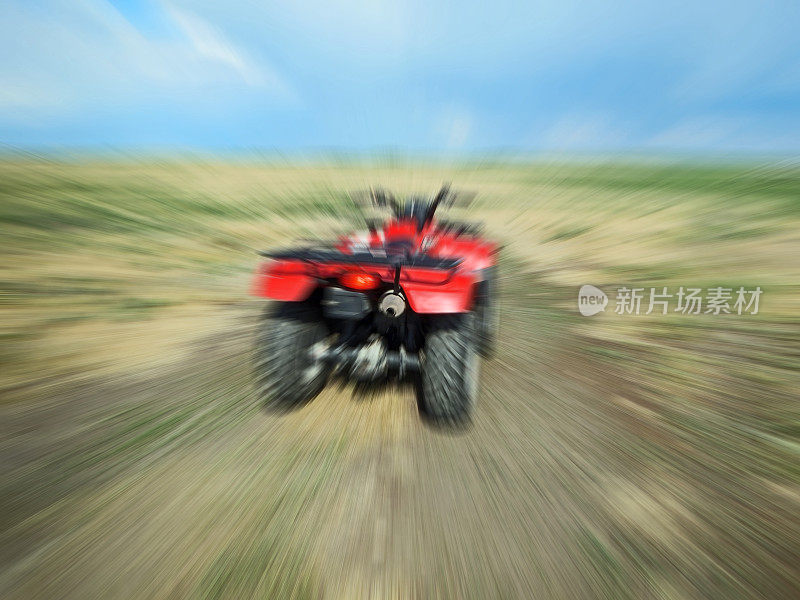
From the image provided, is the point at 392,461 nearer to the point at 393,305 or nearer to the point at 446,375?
the point at 446,375

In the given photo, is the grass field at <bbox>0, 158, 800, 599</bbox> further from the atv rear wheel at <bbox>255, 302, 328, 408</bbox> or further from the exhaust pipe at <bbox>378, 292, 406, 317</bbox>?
the exhaust pipe at <bbox>378, 292, 406, 317</bbox>

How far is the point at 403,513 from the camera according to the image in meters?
2.25

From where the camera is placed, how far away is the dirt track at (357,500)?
73.6 inches

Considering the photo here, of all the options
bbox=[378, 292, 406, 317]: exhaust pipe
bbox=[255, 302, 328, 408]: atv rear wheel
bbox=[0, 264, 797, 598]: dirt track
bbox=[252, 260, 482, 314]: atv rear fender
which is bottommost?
bbox=[0, 264, 797, 598]: dirt track

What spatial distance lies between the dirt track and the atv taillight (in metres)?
0.92

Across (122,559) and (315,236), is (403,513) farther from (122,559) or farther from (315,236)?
(315,236)

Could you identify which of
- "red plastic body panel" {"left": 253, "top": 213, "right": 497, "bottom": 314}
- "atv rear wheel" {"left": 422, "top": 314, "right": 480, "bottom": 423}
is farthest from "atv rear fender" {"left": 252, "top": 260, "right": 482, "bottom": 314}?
"atv rear wheel" {"left": 422, "top": 314, "right": 480, "bottom": 423}

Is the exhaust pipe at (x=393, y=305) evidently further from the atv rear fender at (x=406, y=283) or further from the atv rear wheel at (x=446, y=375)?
the atv rear wheel at (x=446, y=375)

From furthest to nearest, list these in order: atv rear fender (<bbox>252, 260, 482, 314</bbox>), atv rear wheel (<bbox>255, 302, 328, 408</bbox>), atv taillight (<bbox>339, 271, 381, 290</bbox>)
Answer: atv rear wheel (<bbox>255, 302, 328, 408</bbox>), atv taillight (<bbox>339, 271, 381, 290</bbox>), atv rear fender (<bbox>252, 260, 482, 314</bbox>)

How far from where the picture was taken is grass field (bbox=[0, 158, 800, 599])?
6.27ft

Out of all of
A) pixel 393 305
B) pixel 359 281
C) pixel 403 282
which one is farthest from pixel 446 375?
pixel 359 281

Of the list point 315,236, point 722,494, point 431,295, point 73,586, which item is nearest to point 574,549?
point 722,494

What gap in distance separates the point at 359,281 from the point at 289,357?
761mm

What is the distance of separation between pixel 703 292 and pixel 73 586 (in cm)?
714
